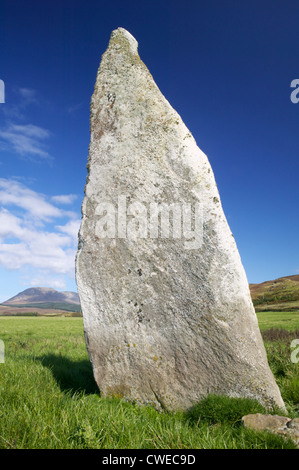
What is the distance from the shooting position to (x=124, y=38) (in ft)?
22.3

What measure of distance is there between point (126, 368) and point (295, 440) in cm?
279

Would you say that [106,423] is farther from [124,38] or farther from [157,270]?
[124,38]

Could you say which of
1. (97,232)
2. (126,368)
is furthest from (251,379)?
(97,232)

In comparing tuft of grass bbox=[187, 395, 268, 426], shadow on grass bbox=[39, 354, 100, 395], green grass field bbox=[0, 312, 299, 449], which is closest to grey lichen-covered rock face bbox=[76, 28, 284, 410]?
tuft of grass bbox=[187, 395, 268, 426]

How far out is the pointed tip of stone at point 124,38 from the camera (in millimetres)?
6742

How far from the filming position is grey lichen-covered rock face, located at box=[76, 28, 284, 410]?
4953mm

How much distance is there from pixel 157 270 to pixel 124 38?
515 cm

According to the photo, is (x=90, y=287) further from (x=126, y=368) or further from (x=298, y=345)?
(x=298, y=345)

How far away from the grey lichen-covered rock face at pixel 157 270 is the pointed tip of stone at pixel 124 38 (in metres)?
0.58

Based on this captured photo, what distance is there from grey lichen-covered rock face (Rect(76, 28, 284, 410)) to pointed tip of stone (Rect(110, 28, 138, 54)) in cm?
58

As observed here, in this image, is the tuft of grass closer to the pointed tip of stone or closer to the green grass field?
the green grass field

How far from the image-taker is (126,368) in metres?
5.39

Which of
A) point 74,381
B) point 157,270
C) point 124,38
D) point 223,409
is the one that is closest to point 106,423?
point 223,409

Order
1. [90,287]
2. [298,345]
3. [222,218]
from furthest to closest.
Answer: [298,345] → [90,287] → [222,218]
